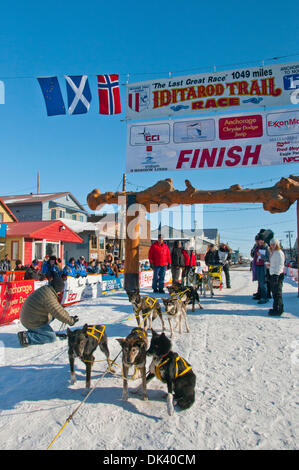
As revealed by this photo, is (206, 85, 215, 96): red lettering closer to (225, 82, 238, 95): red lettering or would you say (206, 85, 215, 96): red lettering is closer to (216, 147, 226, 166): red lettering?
(225, 82, 238, 95): red lettering

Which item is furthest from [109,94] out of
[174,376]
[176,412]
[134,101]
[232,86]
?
[176,412]

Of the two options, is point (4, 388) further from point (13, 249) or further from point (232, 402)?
point (13, 249)

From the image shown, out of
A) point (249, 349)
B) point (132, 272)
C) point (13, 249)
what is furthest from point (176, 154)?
point (13, 249)

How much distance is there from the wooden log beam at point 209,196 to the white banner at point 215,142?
27.1 inches

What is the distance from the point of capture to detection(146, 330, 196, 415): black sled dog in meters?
3.20

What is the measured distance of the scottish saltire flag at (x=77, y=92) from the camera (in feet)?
30.1

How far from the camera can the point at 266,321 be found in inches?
253

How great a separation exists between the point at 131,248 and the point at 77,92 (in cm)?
512

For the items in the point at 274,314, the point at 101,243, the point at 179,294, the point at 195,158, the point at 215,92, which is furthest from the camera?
the point at 101,243

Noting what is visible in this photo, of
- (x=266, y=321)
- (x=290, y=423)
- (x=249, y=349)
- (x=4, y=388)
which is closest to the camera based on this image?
(x=290, y=423)

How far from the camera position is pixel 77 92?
9.21m

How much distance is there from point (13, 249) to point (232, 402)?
20.5 meters

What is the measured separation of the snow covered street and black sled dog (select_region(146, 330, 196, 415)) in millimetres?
129

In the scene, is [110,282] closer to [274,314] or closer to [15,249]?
[274,314]
